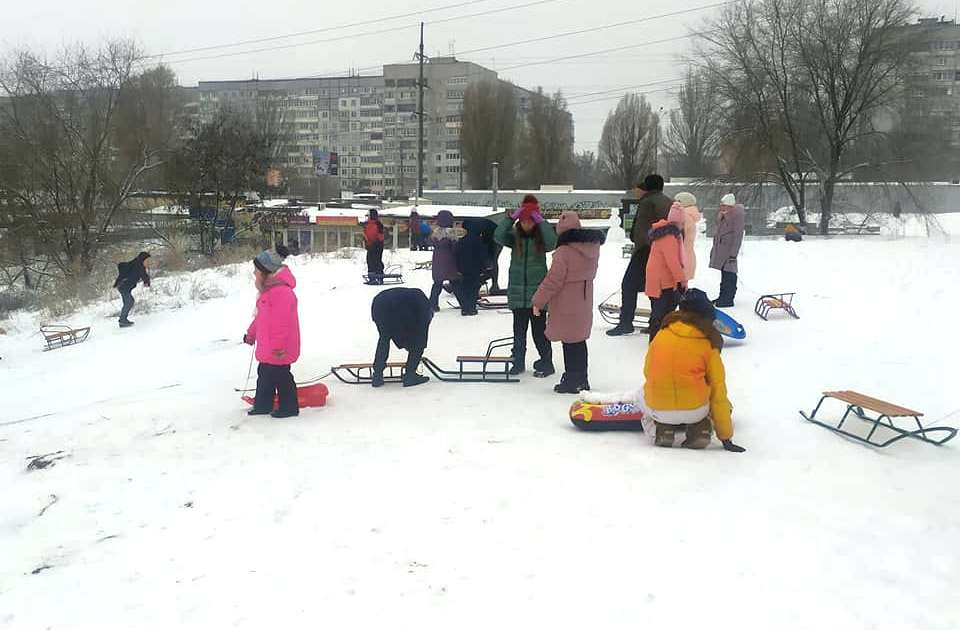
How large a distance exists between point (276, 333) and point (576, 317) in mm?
2823

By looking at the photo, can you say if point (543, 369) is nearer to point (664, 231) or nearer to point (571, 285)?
point (571, 285)

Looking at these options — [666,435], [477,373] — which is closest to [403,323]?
[477,373]

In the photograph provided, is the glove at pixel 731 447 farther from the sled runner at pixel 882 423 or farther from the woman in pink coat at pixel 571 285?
the woman in pink coat at pixel 571 285

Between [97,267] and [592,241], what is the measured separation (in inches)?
979

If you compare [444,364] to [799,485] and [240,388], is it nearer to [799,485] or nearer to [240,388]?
[240,388]

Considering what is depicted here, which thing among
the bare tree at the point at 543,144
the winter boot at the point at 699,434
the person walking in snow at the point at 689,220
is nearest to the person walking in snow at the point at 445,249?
the person walking in snow at the point at 689,220

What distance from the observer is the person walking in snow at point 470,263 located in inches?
425

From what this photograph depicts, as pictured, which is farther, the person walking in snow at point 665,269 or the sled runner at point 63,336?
the sled runner at point 63,336

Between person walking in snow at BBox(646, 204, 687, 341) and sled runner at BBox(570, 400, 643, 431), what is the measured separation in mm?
2070

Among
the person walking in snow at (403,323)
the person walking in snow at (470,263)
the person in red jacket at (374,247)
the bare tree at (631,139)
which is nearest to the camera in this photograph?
the person walking in snow at (403,323)

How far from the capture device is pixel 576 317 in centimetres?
665

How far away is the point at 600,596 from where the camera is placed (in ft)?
10.7

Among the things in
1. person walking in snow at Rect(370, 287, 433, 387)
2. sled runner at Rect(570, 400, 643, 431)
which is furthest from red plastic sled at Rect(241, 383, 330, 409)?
sled runner at Rect(570, 400, 643, 431)

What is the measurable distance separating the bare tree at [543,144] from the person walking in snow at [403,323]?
5721cm
